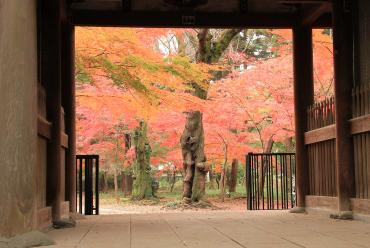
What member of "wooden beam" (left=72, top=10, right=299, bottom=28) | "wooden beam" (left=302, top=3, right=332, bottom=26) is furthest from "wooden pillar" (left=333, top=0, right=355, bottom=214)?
"wooden beam" (left=72, top=10, right=299, bottom=28)

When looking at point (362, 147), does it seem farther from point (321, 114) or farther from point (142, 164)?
point (142, 164)

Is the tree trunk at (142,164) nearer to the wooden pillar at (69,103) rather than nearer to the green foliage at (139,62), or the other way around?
the green foliage at (139,62)

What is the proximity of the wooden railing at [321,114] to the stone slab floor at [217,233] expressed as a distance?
1.91 metres

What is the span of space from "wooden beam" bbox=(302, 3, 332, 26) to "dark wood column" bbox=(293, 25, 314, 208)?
0.71ft

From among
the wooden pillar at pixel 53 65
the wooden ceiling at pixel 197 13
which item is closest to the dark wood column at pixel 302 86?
the wooden ceiling at pixel 197 13

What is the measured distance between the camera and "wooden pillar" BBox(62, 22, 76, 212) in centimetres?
912

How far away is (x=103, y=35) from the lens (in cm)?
1198

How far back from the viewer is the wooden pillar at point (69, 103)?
9.12 meters

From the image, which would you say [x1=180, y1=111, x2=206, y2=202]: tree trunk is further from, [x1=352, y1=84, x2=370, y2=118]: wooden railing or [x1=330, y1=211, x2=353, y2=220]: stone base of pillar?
[x1=330, y1=211, x2=353, y2=220]: stone base of pillar

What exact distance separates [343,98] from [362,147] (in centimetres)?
89

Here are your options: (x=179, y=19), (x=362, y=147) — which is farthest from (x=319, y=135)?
(x=179, y=19)

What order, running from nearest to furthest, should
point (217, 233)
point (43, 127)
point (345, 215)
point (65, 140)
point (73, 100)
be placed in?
point (217, 233) < point (43, 127) < point (345, 215) < point (65, 140) < point (73, 100)

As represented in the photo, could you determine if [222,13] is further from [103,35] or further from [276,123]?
[276,123]

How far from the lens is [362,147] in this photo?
25.7 feet
